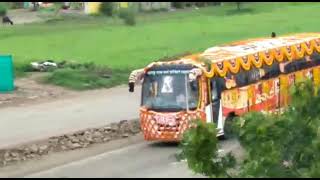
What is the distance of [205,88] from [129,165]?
2.97m

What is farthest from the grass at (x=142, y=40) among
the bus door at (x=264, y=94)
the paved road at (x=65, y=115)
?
the bus door at (x=264, y=94)

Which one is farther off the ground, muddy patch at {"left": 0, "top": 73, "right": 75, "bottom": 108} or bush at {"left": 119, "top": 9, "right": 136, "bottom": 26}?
bush at {"left": 119, "top": 9, "right": 136, "bottom": 26}

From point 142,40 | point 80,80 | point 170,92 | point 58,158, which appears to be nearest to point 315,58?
point 170,92

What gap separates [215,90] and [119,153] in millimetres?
2824

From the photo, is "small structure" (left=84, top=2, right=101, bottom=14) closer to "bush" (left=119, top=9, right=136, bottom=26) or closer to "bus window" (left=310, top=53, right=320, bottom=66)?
"bush" (left=119, top=9, right=136, bottom=26)

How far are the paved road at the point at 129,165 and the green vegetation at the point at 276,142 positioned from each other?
33.7 feet

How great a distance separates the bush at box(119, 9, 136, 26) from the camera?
464cm

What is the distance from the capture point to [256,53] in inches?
879

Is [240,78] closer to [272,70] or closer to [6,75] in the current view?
[272,70]

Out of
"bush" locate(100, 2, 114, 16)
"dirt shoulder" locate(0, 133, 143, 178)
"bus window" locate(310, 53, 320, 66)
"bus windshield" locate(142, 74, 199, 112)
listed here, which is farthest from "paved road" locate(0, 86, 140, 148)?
"bush" locate(100, 2, 114, 16)

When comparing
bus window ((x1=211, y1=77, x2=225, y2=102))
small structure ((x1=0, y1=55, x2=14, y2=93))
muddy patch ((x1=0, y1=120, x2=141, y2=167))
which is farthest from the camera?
small structure ((x1=0, y1=55, x2=14, y2=93))

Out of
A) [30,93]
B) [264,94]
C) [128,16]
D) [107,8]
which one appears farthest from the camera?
[30,93]

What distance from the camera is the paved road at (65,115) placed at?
2262 cm

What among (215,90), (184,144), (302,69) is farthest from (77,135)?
(184,144)
